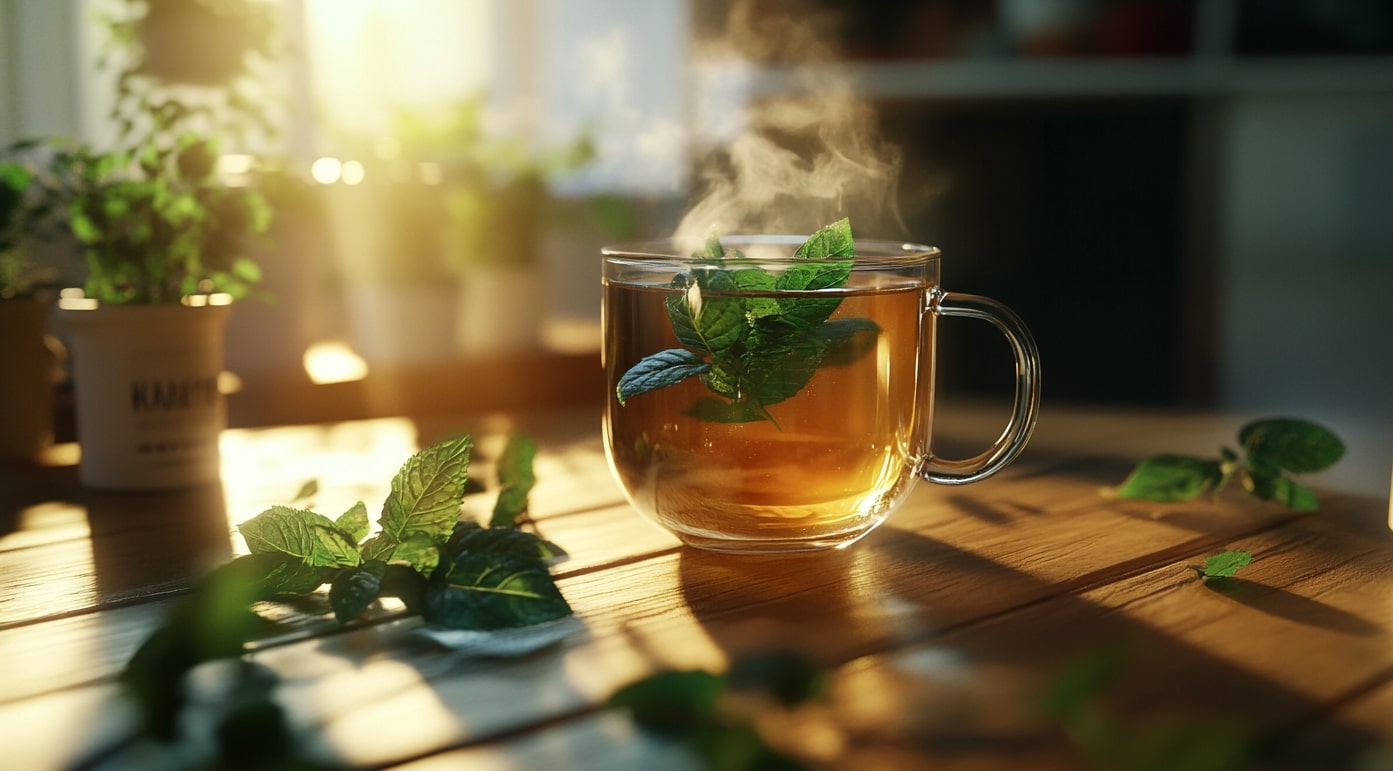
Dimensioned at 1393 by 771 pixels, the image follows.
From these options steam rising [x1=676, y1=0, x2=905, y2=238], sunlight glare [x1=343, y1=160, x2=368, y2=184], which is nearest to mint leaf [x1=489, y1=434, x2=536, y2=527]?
sunlight glare [x1=343, y1=160, x2=368, y2=184]

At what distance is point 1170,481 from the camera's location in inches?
39.4

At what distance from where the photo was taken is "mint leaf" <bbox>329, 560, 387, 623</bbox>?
678mm

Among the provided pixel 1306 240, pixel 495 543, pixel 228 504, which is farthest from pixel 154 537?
pixel 1306 240

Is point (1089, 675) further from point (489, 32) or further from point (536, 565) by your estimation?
point (489, 32)

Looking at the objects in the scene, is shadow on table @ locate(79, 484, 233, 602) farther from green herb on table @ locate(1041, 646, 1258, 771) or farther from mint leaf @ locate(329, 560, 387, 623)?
green herb on table @ locate(1041, 646, 1258, 771)

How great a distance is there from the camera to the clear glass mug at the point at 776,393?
748 mm

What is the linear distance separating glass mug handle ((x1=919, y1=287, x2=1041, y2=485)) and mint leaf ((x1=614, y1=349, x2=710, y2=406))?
19 cm

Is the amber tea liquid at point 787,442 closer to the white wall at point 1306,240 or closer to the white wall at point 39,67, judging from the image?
the white wall at point 1306,240

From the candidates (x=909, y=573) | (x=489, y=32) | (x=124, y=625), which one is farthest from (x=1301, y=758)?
(x=489, y=32)

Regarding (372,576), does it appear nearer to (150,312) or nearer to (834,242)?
(834,242)

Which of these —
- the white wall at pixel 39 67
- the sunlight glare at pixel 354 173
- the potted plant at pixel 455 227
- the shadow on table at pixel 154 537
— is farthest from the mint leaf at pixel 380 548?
the white wall at pixel 39 67

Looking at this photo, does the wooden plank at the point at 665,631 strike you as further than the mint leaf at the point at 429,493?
No

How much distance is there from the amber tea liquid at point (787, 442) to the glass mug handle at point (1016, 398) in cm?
2

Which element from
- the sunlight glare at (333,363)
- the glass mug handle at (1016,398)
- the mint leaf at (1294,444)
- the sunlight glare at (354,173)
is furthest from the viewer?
the sunlight glare at (354,173)
